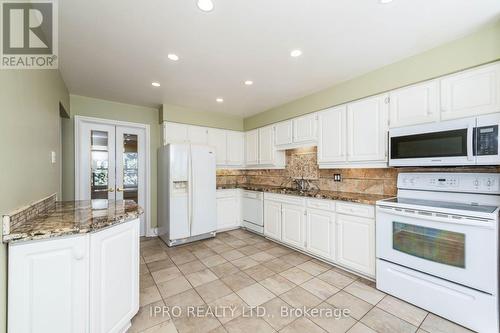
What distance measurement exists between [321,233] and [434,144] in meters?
1.62

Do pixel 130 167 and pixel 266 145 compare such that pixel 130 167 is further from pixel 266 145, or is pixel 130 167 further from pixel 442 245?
pixel 442 245

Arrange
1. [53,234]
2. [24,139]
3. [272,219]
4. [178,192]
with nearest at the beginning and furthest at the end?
[53,234], [24,139], [178,192], [272,219]

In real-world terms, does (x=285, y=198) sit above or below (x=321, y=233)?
above

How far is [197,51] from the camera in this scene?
7.11 ft

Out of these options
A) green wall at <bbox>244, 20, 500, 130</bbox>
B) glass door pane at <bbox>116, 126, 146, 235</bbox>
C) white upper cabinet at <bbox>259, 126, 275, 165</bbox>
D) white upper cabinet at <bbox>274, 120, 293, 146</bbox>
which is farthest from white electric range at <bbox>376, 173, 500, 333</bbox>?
glass door pane at <bbox>116, 126, 146, 235</bbox>

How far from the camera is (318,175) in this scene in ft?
11.7

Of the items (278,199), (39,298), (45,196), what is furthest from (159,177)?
(39,298)

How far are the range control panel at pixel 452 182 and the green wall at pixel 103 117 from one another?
4.08 m

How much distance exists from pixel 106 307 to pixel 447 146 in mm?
3127

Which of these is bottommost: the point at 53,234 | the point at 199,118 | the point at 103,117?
the point at 53,234

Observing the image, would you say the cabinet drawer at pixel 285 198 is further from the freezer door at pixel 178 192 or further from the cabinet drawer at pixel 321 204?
the freezer door at pixel 178 192

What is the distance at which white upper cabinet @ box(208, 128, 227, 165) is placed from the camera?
14.5 ft

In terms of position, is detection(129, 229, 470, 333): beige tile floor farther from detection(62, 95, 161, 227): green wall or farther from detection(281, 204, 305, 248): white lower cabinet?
detection(62, 95, 161, 227): green wall

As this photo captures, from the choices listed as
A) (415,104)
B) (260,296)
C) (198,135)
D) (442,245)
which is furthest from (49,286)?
(415,104)
